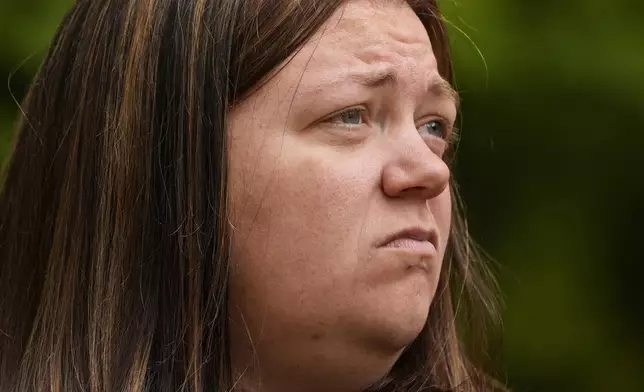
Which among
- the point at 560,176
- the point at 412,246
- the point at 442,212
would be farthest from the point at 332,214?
the point at 560,176

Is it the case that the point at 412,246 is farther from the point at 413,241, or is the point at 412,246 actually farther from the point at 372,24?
the point at 372,24

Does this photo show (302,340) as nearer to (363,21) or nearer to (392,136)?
(392,136)

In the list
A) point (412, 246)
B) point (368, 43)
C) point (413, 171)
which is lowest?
point (412, 246)

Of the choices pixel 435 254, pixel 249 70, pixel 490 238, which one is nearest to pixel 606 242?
pixel 490 238

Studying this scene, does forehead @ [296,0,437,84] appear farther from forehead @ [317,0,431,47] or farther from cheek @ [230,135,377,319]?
cheek @ [230,135,377,319]

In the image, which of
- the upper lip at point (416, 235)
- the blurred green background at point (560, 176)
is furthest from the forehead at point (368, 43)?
the blurred green background at point (560, 176)

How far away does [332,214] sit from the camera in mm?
1947

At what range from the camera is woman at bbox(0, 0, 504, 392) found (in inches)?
77.2

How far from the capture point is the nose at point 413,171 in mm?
1987

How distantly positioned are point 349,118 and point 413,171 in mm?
141

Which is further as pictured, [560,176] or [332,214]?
[560,176]

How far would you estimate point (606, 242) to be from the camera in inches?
139

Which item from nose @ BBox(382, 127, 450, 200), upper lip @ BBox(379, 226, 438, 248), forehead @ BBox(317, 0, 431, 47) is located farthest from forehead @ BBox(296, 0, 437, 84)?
upper lip @ BBox(379, 226, 438, 248)

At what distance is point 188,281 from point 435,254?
0.43 metres
